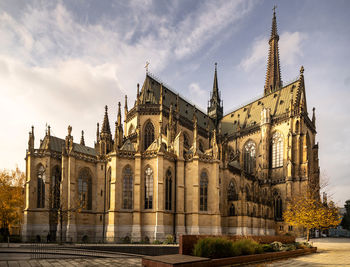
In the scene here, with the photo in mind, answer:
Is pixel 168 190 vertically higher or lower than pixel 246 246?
higher

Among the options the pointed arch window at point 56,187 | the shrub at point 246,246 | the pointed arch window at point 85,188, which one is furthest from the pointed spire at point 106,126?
the shrub at point 246,246

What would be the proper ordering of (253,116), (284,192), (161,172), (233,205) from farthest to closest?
(253,116), (284,192), (233,205), (161,172)

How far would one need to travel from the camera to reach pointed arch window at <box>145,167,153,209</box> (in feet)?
117

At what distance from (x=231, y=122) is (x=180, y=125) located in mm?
21960

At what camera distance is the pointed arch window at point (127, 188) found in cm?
3566

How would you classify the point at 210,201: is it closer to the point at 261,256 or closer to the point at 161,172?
the point at 161,172

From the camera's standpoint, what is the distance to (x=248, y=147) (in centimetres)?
6144

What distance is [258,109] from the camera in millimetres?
65000

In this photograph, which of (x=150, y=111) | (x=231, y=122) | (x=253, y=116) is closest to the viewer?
(x=150, y=111)

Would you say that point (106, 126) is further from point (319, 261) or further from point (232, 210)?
point (319, 261)

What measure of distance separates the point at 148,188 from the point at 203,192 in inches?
295

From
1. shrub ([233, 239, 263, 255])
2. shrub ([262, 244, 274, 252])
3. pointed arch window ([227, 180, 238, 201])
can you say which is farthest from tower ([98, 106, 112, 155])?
shrub ([233, 239, 263, 255])

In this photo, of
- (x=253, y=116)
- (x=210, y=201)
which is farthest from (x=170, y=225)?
(x=253, y=116)

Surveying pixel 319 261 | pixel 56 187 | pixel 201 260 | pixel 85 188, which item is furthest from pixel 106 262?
pixel 56 187
